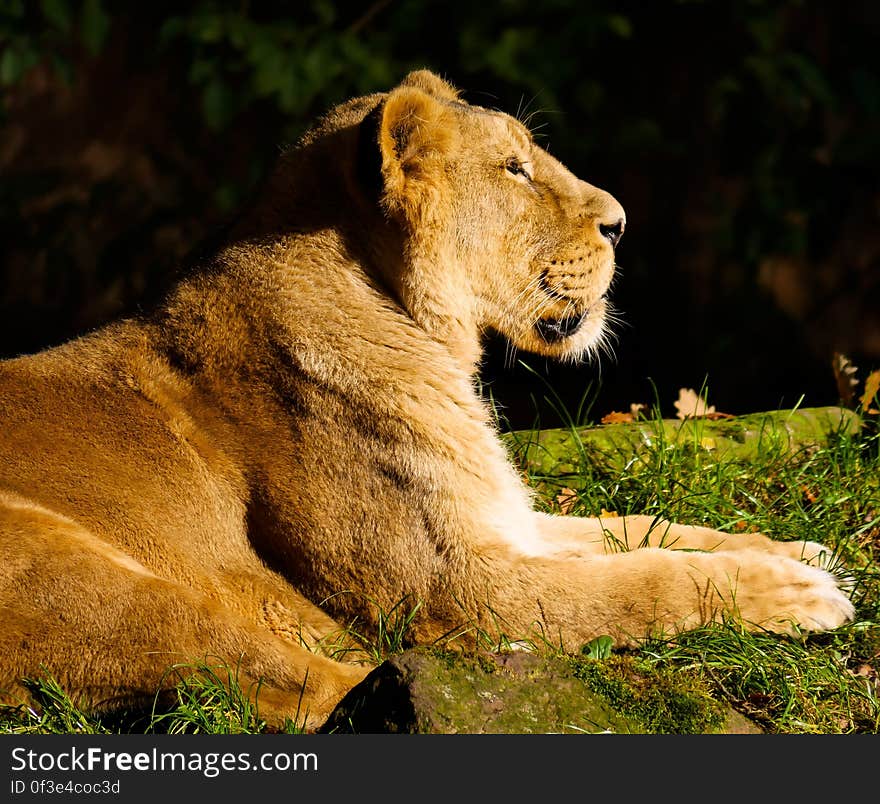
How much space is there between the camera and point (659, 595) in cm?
350

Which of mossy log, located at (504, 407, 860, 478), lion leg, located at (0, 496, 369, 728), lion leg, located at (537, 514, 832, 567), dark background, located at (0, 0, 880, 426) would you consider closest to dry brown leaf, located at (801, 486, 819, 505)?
mossy log, located at (504, 407, 860, 478)

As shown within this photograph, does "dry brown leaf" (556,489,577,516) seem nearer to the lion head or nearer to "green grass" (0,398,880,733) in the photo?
"green grass" (0,398,880,733)

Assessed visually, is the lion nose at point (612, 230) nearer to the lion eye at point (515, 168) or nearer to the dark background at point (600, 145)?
the lion eye at point (515, 168)

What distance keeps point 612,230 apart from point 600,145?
3.57 m

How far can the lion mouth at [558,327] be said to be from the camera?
405cm

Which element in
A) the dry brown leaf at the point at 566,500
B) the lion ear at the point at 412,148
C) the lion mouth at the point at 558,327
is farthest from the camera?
the dry brown leaf at the point at 566,500

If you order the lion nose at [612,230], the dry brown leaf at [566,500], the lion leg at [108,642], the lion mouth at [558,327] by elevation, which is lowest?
the dry brown leaf at [566,500]

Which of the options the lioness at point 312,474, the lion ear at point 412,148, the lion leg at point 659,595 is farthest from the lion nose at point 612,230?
the lion leg at point 659,595

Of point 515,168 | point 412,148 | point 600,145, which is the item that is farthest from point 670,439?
point 600,145

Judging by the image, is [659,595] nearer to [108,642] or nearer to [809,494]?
[809,494]

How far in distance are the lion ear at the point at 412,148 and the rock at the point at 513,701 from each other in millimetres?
1373

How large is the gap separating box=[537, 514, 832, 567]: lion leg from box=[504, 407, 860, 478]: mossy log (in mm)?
488

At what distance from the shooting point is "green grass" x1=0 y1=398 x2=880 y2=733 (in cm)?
313

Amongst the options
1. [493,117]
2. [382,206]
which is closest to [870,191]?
[493,117]
